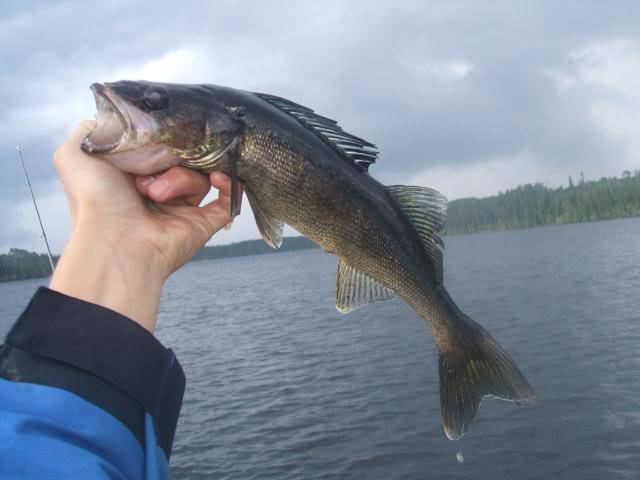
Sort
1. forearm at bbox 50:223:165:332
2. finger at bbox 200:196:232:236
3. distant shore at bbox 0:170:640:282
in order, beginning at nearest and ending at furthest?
forearm at bbox 50:223:165:332 < finger at bbox 200:196:232:236 < distant shore at bbox 0:170:640:282

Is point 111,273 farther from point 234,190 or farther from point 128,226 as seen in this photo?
point 234,190

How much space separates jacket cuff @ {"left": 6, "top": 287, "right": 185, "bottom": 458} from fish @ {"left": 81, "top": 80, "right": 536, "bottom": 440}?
1327mm

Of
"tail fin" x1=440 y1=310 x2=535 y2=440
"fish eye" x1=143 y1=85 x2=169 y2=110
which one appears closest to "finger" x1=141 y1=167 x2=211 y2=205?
"fish eye" x1=143 y1=85 x2=169 y2=110

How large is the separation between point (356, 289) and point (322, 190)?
87cm

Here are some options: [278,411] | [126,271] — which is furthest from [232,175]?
[278,411]

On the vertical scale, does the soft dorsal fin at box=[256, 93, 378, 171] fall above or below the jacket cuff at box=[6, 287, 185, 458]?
above

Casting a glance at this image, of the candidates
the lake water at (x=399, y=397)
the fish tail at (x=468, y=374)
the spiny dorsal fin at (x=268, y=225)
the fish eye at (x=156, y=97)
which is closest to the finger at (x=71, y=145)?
the fish eye at (x=156, y=97)

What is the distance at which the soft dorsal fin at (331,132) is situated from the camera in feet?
12.6

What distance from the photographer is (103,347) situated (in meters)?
2.18

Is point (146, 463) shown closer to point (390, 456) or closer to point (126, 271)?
point (126, 271)

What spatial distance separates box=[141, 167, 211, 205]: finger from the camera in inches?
136

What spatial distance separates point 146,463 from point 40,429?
49 cm

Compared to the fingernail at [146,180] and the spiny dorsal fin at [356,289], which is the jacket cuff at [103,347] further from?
the spiny dorsal fin at [356,289]

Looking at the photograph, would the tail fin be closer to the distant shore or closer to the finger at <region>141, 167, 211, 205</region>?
the finger at <region>141, 167, 211, 205</region>
